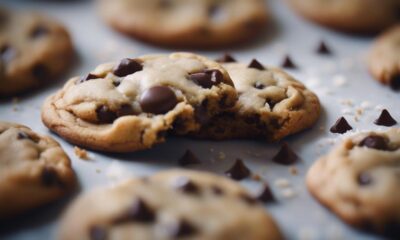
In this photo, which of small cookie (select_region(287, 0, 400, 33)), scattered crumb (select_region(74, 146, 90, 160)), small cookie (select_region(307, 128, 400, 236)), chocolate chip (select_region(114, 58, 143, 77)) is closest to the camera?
small cookie (select_region(307, 128, 400, 236))

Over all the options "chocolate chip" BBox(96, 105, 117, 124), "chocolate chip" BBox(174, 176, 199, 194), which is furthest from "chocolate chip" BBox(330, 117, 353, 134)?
"chocolate chip" BBox(96, 105, 117, 124)

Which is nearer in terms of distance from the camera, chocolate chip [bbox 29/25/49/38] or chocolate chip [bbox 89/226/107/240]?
chocolate chip [bbox 89/226/107/240]

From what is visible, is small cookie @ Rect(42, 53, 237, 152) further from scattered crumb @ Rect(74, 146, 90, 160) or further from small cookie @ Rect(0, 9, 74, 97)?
small cookie @ Rect(0, 9, 74, 97)

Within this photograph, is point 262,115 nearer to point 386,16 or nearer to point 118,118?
point 118,118

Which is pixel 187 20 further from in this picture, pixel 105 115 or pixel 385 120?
pixel 385 120

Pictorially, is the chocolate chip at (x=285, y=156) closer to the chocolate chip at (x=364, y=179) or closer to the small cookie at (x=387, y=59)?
the chocolate chip at (x=364, y=179)

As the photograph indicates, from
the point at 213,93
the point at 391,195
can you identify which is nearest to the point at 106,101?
the point at 213,93

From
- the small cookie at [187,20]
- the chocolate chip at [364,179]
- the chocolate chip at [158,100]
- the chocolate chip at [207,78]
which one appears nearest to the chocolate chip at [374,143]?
the chocolate chip at [364,179]
